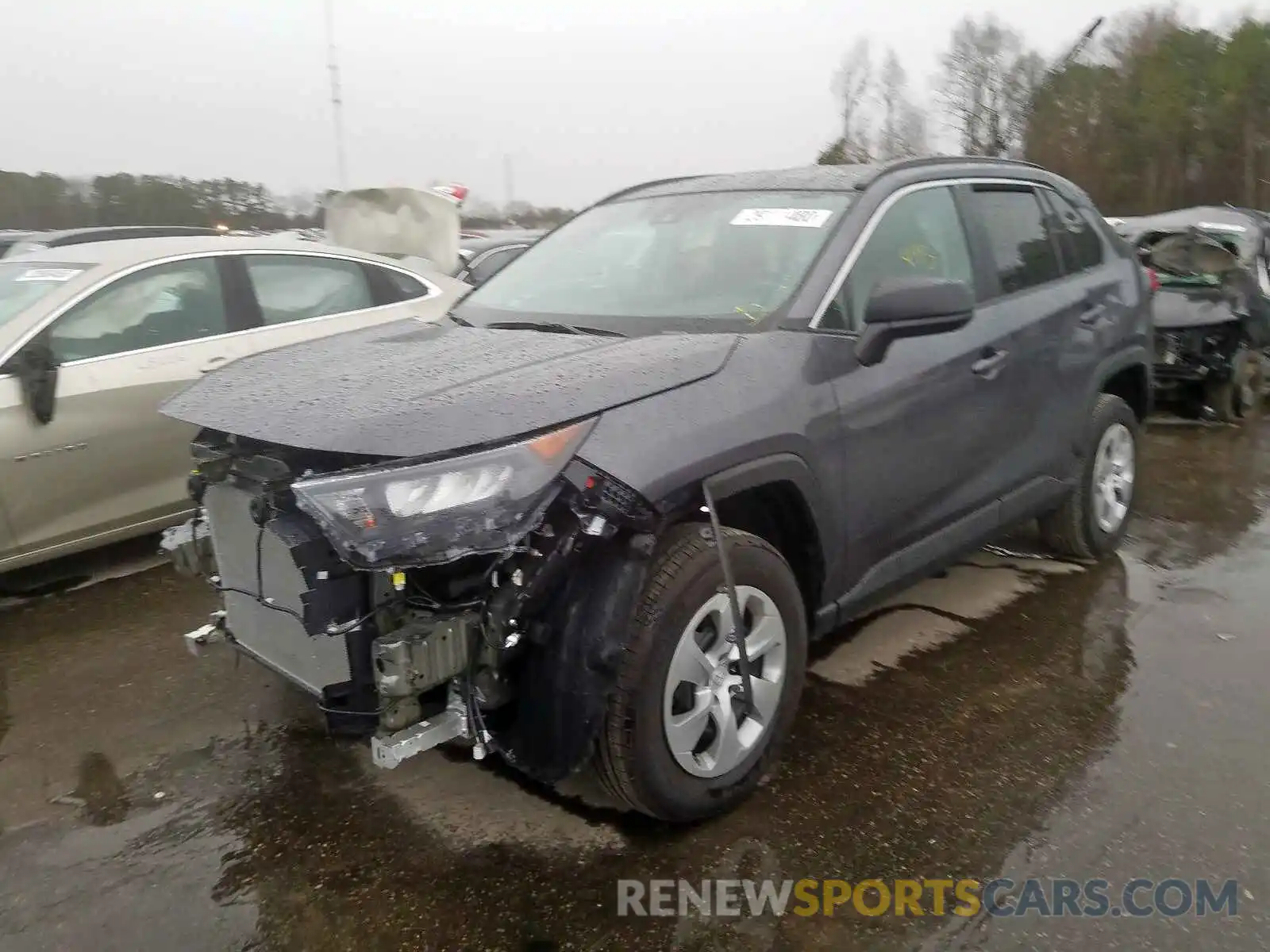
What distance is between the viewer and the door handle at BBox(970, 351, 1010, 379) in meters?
3.55

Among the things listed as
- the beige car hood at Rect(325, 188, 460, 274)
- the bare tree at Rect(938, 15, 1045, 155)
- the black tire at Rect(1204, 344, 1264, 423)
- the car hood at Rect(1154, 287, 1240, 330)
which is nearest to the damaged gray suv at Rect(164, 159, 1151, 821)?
the beige car hood at Rect(325, 188, 460, 274)

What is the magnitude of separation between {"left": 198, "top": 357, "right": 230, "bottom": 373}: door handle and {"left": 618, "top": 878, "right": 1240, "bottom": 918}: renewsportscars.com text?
11.5 feet

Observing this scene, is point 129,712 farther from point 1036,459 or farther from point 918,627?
point 1036,459

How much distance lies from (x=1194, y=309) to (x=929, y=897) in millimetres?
6757

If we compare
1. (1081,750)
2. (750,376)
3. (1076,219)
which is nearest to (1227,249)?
(1076,219)

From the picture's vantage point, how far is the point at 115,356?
456 cm

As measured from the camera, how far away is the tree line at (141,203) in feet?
46.3

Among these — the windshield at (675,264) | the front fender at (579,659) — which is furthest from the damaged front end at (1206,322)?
the front fender at (579,659)

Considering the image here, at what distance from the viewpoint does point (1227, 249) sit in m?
8.12

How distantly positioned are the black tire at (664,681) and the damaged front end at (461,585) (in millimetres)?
80

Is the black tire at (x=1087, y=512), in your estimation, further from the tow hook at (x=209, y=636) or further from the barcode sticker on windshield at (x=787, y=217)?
the tow hook at (x=209, y=636)

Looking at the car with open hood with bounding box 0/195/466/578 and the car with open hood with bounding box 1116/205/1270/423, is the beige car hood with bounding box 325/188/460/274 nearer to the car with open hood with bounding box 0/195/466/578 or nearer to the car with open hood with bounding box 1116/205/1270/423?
the car with open hood with bounding box 0/195/466/578

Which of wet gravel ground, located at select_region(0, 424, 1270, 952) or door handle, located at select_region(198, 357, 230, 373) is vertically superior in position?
door handle, located at select_region(198, 357, 230, 373)

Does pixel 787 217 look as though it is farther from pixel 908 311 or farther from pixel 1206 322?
pixel 1206 322
